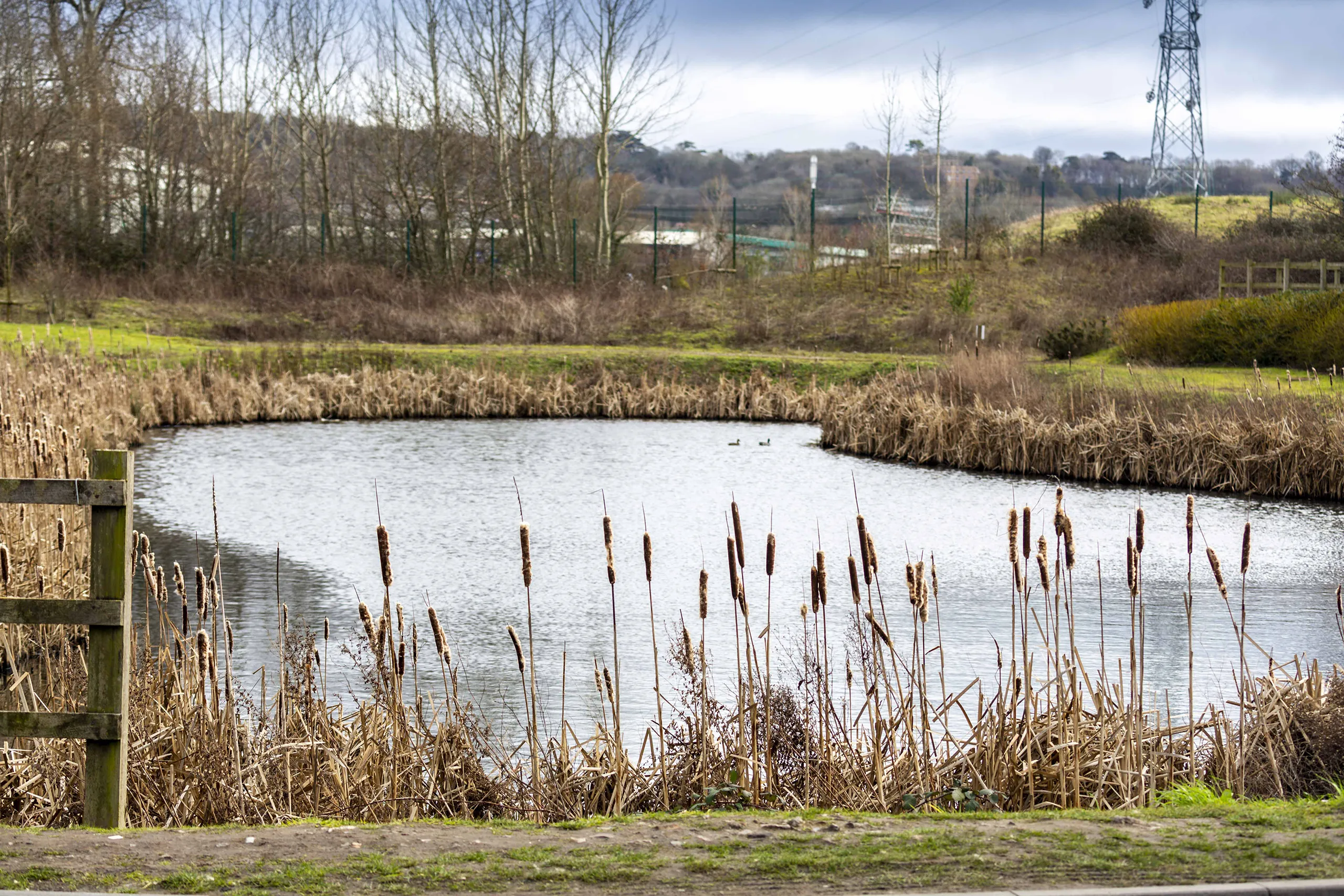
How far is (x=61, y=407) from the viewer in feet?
46.7

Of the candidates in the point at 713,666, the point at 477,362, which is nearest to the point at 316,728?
the point at 713,666

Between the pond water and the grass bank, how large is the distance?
7.24 ft

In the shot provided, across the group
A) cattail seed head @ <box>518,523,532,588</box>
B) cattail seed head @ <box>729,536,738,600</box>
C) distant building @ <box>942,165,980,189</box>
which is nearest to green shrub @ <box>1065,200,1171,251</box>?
distant building @ <box>942,165,980,189</box>

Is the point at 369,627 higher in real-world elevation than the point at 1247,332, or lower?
lower

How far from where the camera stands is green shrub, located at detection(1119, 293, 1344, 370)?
23828 mm

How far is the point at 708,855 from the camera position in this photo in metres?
4.17

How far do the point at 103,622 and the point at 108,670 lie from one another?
0.57ft

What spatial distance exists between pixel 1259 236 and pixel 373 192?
2555 cm

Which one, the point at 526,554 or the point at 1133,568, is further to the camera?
the point at 1133,568

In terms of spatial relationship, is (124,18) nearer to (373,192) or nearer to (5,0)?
(5,0)

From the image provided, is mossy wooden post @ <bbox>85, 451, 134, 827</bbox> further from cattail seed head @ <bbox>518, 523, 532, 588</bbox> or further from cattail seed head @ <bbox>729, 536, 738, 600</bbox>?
cattail seed head @ <bbox>729, 536, 738, 600</bbox>

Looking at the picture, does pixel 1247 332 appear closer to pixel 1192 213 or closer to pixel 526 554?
pixel 1192 213

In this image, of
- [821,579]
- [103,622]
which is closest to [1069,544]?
[821,579]

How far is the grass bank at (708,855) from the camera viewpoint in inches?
152
